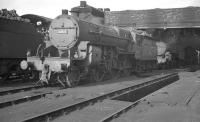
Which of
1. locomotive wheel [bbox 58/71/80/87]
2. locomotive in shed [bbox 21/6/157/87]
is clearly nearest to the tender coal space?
locomotive in shed [bbox 21/6/157/87]

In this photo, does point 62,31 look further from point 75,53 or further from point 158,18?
point 158,18

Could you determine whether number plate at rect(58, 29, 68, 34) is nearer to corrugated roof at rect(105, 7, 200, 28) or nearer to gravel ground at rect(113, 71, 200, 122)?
gravel ground at rect(113, 71, 200, 122)

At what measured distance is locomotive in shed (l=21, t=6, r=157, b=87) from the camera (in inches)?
427

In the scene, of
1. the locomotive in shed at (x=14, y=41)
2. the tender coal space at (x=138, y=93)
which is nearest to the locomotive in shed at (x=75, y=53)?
the locomotive in shed at (x=14, y=41)

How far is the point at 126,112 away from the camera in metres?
6.64

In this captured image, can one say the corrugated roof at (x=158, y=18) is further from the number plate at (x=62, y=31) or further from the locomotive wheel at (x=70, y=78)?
the locomotive wheel at (x=70, y=78)

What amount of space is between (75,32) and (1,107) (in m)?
5.45

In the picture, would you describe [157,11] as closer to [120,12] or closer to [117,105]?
[120,12]

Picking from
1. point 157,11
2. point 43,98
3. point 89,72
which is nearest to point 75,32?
point 89,72

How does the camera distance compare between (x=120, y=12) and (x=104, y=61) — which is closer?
(x=104, y=61)

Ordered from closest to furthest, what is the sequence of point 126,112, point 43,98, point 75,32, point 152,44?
point 126,112, point 43,98, point 75,32, point 152,44

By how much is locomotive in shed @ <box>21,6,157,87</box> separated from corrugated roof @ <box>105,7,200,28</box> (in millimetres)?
17084

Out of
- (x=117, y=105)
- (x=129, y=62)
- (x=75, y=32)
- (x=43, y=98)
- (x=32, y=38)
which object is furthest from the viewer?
(x=129, y=62)

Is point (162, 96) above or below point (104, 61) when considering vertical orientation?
below
